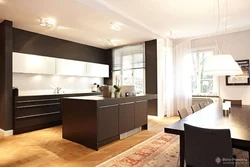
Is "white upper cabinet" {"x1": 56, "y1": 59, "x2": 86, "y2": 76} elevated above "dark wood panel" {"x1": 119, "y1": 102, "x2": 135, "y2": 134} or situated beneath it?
elevated above

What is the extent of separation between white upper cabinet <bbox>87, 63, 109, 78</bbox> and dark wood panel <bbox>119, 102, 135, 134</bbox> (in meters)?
3.00

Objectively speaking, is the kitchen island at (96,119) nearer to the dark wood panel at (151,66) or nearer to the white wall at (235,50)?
the dark wood panel at (151,66)

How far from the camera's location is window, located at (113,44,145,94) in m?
6.45

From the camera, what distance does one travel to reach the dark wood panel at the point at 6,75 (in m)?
4.01

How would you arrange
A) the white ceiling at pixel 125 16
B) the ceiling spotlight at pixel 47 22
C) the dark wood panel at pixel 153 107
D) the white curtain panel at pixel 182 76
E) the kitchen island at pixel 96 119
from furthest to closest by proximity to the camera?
1. the white curtain panel at pixel 182 76
2. the dark wood panel at pixel 153 107
3. the ceiling spotlight at pixel 47 22
4. the white ceiling at pixel 125 16
5. the kitchen island at pixel 96 119

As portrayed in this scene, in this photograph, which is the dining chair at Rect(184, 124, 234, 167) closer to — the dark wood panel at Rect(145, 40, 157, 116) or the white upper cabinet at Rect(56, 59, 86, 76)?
the dark wood panel at Rect(145, 40, 157, 116)

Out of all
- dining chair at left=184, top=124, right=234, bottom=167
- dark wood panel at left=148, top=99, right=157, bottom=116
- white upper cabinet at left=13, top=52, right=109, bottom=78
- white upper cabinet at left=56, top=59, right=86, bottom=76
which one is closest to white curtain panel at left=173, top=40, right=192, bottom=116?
dark wood panel at left=148, top=99, right=157, bottom=116

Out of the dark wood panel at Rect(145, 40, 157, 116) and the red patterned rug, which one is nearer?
the red patterned rug

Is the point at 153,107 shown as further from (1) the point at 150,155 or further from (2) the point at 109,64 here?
(1) the point at 150,155

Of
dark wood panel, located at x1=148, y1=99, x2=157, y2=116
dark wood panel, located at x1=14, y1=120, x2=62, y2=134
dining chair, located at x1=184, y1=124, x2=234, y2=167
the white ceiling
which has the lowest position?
dark wood panel, located at x1=14, y1=120, x2=62, y2=134

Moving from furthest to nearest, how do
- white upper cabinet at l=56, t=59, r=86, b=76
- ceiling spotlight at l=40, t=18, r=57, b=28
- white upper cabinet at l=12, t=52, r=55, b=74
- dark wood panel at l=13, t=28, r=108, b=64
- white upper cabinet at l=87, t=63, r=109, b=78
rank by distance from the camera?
white upper cabinet at l=87, t=63, r=109, b=78 → white upper cabinet at l=56, t=59, r=86, b=76 → dark wood panel at l=13, t=28, r=108, b=64 → white upper cabinet at l=12, t=52, r=55, b=74 → ceiling spotlight at l=40, t=18, r=57, b=28

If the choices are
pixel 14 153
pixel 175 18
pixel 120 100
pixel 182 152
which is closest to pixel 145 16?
pixel 175 18

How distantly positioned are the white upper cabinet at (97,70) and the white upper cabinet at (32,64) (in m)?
1.54

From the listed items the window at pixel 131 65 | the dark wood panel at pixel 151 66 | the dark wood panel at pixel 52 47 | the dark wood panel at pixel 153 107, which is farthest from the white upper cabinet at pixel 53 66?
the dark wood panel at pixel 153 107
